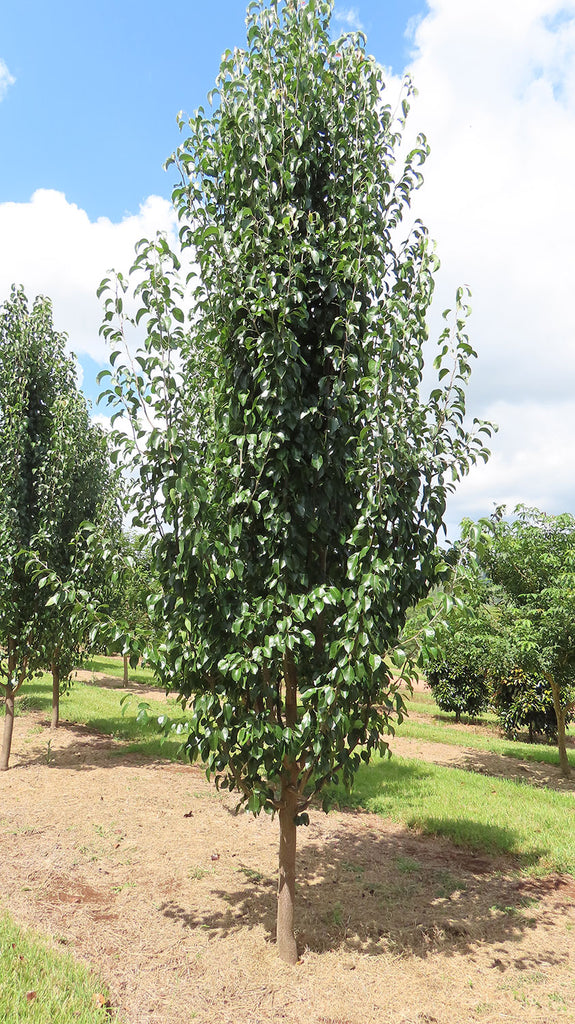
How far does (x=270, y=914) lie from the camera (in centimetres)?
630

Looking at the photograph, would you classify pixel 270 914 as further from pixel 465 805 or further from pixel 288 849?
pixel 465 805

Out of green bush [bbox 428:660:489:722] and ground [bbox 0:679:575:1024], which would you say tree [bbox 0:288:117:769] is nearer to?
ground [bbox 0:679:575:1024]

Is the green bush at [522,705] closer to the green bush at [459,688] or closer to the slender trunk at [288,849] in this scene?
the green bush at [459,688]

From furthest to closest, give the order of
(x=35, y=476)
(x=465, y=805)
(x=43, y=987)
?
1. (x=35, y=476)
2. (x=465, y=805)
3. (x=43, y=987)

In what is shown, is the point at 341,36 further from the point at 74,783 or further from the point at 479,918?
the point at 74,783

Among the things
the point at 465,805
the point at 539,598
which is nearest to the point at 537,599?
the point at 539,598

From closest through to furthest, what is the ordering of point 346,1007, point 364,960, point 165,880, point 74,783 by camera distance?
point 346,1007, point 364,960, point 165,880, point 74,783

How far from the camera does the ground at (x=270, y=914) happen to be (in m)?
4.94

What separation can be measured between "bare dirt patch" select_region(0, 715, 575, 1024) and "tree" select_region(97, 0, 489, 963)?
5.34 ft

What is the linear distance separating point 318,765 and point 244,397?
9.62 ft

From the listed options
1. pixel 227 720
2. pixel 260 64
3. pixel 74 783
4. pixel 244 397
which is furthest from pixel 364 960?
pixel 260 64

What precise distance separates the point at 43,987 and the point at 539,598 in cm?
1181

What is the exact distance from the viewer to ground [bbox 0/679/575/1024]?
4941mm

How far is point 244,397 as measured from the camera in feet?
15.5
